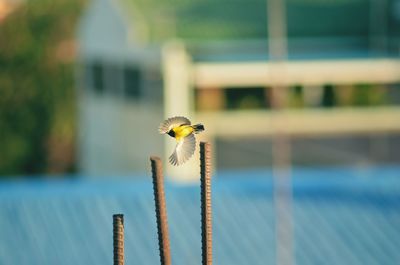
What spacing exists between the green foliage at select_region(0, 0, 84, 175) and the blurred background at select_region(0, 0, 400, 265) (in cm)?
1317

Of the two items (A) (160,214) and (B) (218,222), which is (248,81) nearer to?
(B) (218,222)

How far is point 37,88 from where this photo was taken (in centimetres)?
6344

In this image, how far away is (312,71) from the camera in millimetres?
35062

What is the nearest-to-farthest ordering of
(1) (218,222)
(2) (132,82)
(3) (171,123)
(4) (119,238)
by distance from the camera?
(3) (171,123) < (4) (119,238) < (1) (218,222) < (2) (132,82)

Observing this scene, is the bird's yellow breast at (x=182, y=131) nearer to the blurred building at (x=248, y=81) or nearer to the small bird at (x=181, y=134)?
the small bird at (x=181, y=134)

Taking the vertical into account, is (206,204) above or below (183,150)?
below

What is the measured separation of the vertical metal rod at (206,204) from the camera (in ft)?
18.5

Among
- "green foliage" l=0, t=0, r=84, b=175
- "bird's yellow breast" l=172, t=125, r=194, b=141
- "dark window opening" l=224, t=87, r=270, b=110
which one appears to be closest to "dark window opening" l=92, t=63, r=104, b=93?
"dark window opening" l=224, t=87, r=270, b=110

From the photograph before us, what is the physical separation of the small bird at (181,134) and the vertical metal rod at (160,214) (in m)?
0.17

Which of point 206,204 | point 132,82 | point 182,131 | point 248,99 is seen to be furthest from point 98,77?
point 182,131

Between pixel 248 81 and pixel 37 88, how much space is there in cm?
2988

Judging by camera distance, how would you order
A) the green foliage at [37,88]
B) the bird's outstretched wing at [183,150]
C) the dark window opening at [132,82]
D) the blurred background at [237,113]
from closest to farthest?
the bird's outstretched wing at [183,150] < the blurred background at [237,113] < the dark window opening at [132,82] < the green foliage at [37,88]

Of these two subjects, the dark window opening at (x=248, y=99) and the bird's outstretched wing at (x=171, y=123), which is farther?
the dark window opening at (x=248, y=99)

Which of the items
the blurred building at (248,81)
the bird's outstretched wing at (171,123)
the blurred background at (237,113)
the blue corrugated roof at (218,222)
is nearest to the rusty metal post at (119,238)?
the bird's outstretched wing at (171,123)
